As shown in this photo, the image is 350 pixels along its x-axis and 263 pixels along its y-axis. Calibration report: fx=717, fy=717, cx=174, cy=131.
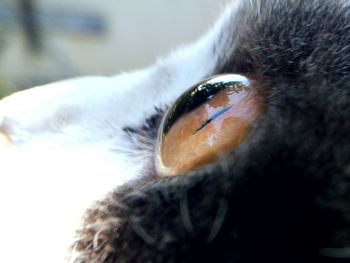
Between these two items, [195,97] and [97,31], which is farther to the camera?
[97,31]

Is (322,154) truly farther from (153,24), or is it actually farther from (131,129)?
(153,24)

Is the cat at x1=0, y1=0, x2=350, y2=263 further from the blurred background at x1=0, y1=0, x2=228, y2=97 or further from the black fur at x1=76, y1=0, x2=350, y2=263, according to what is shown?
the blurred background at x1=0, y1=0, x2=228, y2=97

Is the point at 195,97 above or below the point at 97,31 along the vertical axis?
above

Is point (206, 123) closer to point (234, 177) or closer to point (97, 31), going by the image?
point (234, 177)

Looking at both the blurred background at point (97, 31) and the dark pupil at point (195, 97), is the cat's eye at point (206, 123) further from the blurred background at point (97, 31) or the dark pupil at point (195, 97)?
the blurred background at point (97, 31)

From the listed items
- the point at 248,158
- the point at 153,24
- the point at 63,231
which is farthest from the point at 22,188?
the point at 153,24

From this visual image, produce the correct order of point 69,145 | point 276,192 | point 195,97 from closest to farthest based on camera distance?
point 276,192 → point 195,97 → point 69,145

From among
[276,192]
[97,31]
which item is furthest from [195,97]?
[97,31]
